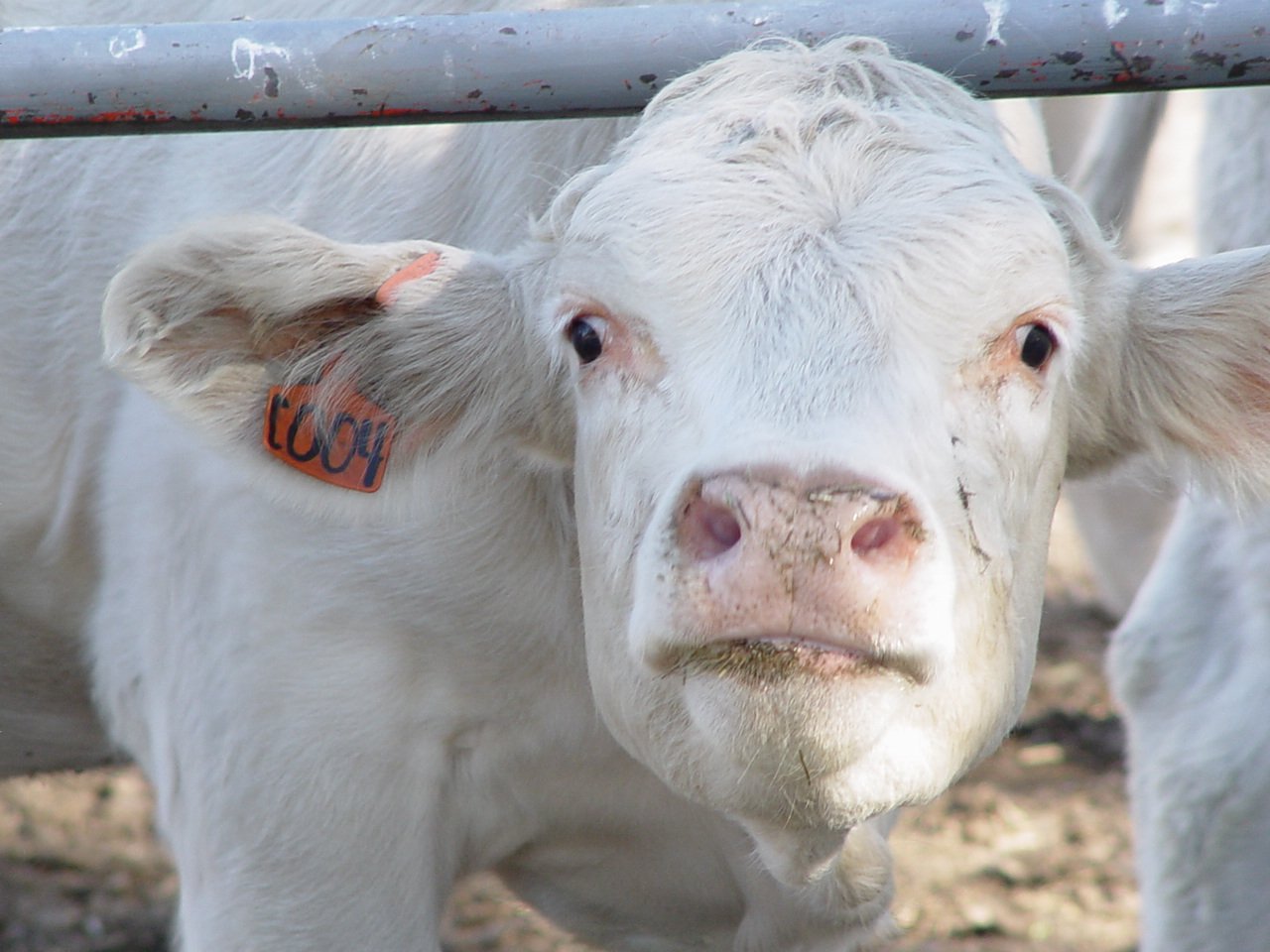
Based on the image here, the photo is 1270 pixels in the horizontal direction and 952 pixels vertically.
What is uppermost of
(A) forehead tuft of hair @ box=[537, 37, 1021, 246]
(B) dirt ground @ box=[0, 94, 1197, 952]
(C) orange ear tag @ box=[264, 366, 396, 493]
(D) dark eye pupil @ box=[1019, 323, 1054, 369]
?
(A) forehead tuft of hair @ box=[537, 37, 1021, 246]

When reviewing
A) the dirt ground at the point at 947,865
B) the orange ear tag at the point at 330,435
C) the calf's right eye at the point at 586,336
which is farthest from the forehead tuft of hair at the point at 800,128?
the dirt ground at the point at 947,865

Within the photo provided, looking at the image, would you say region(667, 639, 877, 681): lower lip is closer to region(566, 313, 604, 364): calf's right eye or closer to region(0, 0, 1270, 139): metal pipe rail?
region(566, 313, 604, 364): calf's right eye

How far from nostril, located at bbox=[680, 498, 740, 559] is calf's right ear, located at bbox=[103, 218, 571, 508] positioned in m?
0.68

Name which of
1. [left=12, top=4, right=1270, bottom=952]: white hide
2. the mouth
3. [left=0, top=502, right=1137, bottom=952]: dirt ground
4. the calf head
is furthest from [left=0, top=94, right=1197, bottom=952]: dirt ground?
the mouth

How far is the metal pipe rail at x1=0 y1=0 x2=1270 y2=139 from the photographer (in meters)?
2.11

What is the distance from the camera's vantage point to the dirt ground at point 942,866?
4957 mm

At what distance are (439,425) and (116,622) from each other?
3.21ft

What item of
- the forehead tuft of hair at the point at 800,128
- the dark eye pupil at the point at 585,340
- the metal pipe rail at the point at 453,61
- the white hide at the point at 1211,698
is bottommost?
the white hide at the point at 1211,698

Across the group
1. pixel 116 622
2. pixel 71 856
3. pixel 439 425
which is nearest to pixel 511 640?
pixel 439 425

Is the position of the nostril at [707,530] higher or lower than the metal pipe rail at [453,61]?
lower

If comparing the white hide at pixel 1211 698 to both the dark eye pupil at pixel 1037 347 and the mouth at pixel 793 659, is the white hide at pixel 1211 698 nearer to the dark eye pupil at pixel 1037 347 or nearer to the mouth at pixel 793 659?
the dark eye pupil at pixel 1037 347

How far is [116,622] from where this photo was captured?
3.31 meters

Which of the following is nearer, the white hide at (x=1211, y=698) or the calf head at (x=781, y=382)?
the calf head at (x=781, y=382)

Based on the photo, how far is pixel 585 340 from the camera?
7.71 feet
